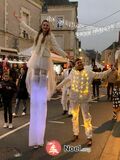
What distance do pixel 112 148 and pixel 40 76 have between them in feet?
7.09

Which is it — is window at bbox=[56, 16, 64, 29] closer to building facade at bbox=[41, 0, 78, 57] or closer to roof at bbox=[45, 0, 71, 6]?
building facade at bbox=[41, 0, 78, 57]

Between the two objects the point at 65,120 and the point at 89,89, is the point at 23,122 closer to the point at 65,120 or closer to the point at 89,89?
the point at 65,120

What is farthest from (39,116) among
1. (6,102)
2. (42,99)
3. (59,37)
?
(59,37)

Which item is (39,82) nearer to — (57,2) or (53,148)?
(53,148)

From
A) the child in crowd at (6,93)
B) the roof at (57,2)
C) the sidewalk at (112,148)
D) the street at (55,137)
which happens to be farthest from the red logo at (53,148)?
the roof at (57,2)

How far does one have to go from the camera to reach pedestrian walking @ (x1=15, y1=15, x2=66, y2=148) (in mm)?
8477

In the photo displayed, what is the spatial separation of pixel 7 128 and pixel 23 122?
4.65 feet

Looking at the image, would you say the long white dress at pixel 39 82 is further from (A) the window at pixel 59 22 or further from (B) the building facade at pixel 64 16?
(B) the building facade at pixel 64 16

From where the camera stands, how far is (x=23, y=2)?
38562 millimetres

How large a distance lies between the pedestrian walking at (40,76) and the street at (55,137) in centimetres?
55

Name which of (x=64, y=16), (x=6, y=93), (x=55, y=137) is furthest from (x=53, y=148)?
(x=64, y=16)

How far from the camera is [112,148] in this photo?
30.1 feet

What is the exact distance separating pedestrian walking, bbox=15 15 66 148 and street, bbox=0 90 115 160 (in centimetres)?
55

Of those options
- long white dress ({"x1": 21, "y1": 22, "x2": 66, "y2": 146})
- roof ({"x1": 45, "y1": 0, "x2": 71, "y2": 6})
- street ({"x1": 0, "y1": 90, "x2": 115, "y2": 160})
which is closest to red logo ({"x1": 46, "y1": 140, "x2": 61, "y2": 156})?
street ({"x1": 0, "y1": 90, "x2": 115, "y2": 160})
